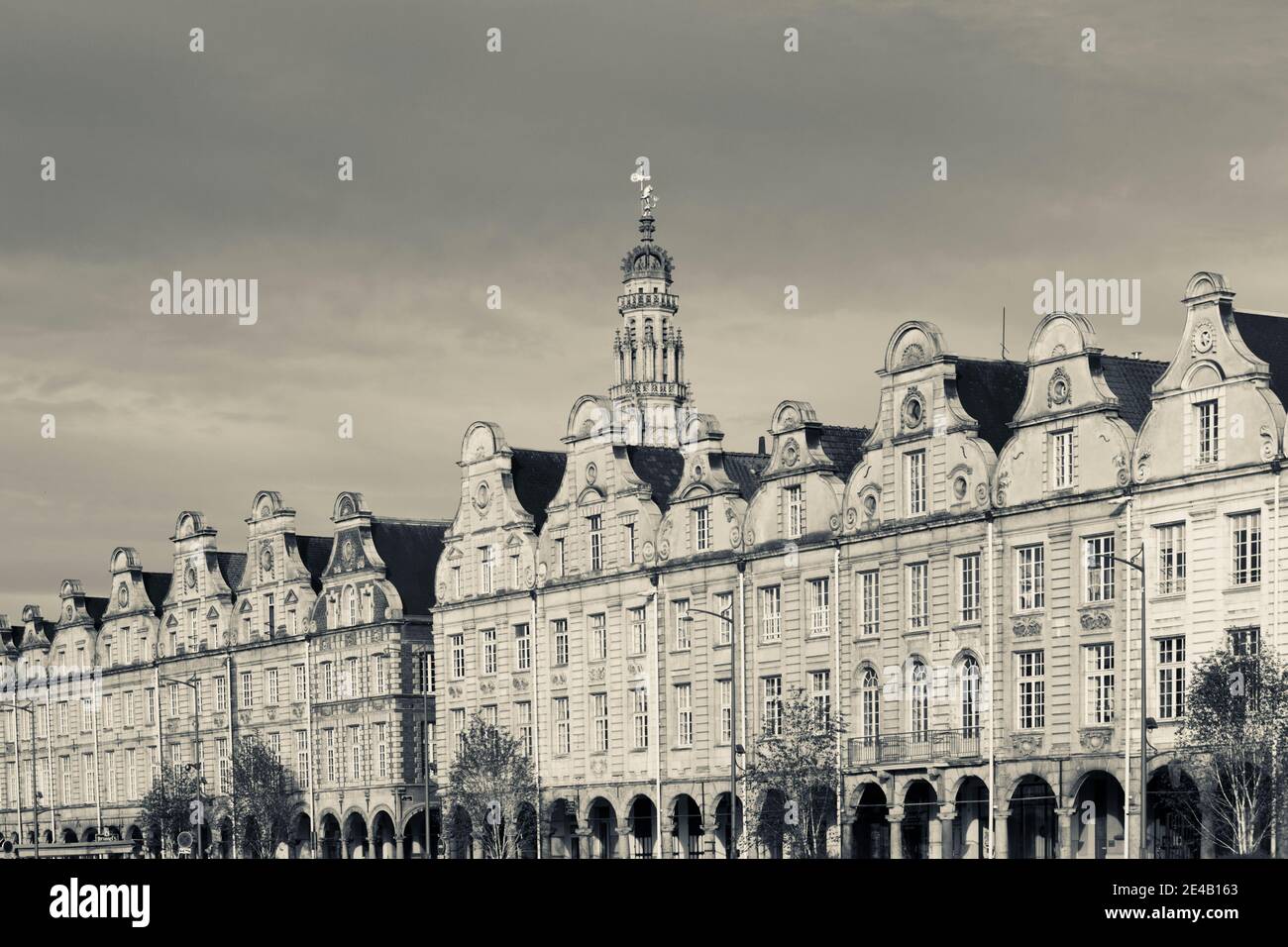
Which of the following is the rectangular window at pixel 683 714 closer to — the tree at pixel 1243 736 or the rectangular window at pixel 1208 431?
the rectangular window at pixel 1208 431

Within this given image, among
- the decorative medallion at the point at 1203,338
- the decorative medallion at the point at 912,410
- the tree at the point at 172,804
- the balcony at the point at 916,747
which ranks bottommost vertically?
the tree at the point at 172,804

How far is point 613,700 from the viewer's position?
92.4 metres

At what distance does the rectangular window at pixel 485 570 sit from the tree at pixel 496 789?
618cm

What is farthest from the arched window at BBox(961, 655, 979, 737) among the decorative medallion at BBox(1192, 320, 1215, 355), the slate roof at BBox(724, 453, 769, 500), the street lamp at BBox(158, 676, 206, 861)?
the street lamp at BBox(158, 676, 206, 861)

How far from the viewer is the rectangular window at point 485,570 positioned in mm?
101750

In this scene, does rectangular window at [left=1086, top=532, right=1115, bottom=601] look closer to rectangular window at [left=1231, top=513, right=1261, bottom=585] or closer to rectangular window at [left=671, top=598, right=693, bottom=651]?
rectangular window at [left=1231, top=513, right=1261, bottom=585]

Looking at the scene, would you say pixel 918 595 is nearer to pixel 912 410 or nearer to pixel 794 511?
pixel 912 410

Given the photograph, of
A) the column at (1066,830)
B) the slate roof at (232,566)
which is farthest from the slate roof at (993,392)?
the slate roof at (232,566)

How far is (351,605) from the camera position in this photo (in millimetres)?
113062

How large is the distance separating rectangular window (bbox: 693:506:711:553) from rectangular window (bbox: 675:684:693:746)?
526 centimetres

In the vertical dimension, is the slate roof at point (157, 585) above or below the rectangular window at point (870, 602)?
above

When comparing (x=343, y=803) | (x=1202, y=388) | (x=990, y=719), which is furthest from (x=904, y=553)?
(x=343, y=803)
